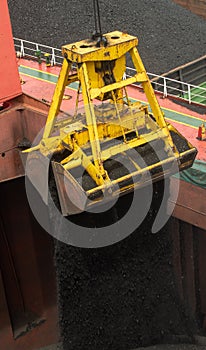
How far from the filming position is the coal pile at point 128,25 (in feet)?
85.4

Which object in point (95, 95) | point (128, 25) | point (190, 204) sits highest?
point (95, 95)

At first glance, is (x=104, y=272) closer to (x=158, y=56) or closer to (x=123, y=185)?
(x=123, y=185)

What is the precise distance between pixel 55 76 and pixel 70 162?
28.5ft

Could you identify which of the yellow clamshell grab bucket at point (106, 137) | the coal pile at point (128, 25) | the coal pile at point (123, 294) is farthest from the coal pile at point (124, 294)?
the coal pile at point (128, 25)

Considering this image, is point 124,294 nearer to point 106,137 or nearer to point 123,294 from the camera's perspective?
point 123,294

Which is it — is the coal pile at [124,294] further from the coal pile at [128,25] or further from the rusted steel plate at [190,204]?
the coal pile at [128,25]

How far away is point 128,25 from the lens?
27656 millimetres

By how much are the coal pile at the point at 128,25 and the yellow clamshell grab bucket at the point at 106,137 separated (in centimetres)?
1312

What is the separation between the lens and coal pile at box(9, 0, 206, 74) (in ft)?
85.4

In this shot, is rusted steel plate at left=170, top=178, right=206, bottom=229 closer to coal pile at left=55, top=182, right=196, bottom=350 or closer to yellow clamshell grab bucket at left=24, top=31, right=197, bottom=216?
coal pile at left=55, top=182, right=196, bottom=350

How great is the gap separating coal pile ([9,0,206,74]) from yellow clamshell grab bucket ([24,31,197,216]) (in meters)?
13.1

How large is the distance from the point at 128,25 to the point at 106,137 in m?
17.4

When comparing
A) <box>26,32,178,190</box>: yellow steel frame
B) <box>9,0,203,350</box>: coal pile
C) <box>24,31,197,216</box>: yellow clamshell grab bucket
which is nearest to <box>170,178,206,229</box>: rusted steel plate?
<box>9,0,203,350</box>: coal pile

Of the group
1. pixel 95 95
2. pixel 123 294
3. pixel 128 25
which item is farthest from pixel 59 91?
pixel 128 25
